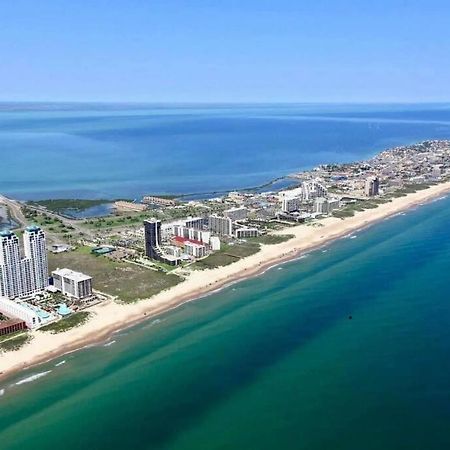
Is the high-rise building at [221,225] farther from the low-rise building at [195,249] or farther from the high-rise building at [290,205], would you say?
the high-rise building at [290,205]

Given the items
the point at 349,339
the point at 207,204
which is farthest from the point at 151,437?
the point at 207,204

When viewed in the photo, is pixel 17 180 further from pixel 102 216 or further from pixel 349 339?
pixel 349 339

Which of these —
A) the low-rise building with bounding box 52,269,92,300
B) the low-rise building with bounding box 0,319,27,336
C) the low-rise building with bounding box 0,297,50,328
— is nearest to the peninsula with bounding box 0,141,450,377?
the low-rise building with bounding box 52,269,92,300

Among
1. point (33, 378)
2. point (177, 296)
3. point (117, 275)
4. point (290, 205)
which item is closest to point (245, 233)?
point (290, 205)

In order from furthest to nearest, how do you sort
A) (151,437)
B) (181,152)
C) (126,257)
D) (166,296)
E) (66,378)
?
(181,152) → (126,257) → (166,296) → (66,378) → (151,437)

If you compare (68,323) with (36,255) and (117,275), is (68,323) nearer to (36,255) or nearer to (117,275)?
(36,255)

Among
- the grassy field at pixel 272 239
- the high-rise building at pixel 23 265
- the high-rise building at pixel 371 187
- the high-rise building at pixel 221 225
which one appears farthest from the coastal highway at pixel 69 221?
the high-rise building at pixel 371 187

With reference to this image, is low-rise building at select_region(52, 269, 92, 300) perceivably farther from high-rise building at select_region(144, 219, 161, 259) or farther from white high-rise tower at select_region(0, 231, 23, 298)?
high-rise building at select_region(144, 219, 161, 259)
